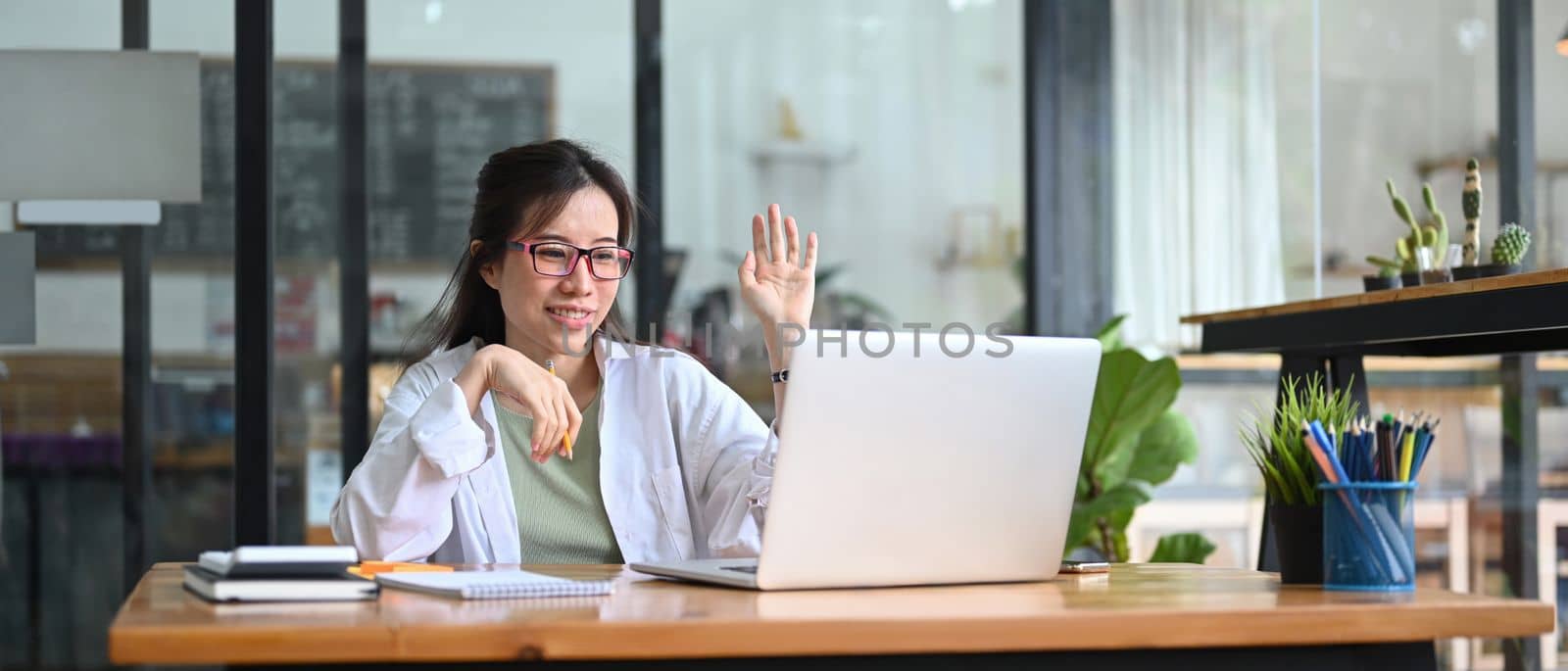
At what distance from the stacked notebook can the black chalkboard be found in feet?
7.44

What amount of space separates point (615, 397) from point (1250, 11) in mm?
2559

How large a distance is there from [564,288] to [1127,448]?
184cm

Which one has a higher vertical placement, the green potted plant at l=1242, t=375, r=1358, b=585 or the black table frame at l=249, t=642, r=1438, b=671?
the green potted plant at l=1242, t=375, r=1358, b=585

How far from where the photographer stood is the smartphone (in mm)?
1621

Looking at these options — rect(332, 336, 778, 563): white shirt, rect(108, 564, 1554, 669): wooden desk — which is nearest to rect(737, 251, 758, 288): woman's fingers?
rect(332, 336, 778, 563): white shirt

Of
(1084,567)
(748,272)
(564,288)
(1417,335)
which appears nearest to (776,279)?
(748,272)

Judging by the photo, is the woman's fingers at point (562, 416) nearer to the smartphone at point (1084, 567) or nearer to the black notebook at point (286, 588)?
the black notebook at point (286, 588)

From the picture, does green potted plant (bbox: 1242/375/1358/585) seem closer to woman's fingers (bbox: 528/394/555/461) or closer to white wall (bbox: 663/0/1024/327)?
woman's fingers (bbox: 528/394/555/461)

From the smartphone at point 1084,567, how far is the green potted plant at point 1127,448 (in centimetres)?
175

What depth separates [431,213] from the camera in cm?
369

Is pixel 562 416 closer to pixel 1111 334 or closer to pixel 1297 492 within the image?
pixel 1297 492

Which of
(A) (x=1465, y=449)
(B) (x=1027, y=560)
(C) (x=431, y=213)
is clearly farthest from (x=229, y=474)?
(A) (x=1465, y=449)

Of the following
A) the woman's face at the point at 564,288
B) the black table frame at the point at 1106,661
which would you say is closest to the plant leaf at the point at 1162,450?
the woman's face at the point at 564,288

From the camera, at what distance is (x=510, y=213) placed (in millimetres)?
2174
